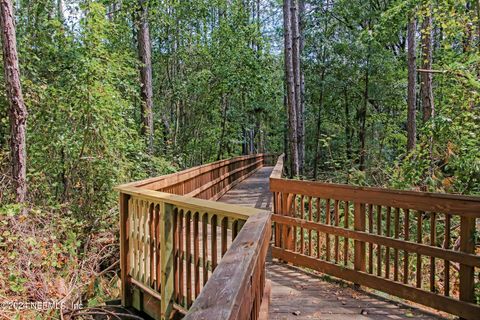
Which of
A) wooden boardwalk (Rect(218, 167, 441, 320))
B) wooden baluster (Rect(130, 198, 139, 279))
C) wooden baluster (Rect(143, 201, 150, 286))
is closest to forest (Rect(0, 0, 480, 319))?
wooden baluster (Rect(130, 198, 139, 279))

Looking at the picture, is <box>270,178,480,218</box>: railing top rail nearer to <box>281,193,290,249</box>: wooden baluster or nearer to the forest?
<box>281,193,290,249</box>: wooden baluster

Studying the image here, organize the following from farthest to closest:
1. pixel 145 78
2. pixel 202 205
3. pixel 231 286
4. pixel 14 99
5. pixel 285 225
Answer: pixel 145 78 → pixel 14 99 → pixel 285 225 → pixel 202 205 → pixel 231 286

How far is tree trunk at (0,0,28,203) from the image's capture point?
5.90m

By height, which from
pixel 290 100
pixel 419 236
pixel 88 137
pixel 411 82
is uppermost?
pixel 411 82

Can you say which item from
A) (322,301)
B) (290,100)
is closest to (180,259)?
(322,301)

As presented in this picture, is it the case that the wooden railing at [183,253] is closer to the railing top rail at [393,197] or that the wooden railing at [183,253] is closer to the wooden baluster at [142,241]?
the wooden baluster at [142,241]

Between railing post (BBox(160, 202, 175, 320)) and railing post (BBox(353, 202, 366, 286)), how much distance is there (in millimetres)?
2129

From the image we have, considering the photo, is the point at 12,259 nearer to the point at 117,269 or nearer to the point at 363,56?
the point at 117,269

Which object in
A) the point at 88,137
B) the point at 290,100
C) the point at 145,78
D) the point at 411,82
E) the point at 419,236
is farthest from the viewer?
the point at 411,82

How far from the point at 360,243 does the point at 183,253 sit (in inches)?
81.2

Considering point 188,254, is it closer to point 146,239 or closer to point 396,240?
point 146,239

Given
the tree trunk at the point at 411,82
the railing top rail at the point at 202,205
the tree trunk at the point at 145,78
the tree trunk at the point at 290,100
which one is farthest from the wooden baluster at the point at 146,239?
the tree trunk at the point at 411,82

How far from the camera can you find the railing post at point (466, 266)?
11.1 feet

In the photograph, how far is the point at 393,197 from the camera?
3996 millimetres
